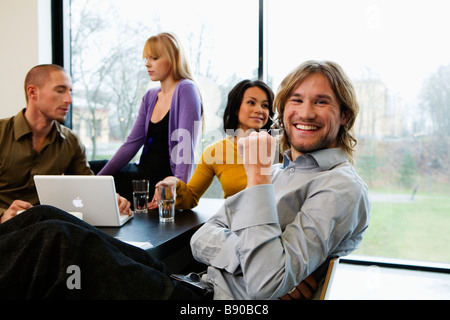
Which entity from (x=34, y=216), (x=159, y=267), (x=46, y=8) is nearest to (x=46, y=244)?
(x=34, y=216)

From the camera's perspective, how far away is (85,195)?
157 centimetres

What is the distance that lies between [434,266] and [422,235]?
0.24m

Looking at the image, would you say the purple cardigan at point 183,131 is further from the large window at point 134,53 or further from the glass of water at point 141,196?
the large window at point 134,53

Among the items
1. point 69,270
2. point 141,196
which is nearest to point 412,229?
point 141,196

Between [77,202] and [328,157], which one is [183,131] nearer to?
[77,202]

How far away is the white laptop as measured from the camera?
5.08ft

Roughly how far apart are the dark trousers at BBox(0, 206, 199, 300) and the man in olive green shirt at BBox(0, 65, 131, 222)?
1319 millimetres

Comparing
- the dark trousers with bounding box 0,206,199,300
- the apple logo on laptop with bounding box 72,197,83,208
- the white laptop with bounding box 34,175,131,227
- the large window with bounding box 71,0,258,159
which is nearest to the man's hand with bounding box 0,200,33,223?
the white laptop with bounding box 34,175,131,227

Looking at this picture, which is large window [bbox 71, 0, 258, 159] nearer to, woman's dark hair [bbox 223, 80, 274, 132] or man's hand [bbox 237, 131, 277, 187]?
woman's dark hair [bbox 223, 80, 274, 132]

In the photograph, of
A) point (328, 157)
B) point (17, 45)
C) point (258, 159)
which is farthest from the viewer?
point (17, 45)

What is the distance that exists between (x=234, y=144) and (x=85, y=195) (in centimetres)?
96

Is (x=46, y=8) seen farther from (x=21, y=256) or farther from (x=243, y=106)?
(x=21, y=256)

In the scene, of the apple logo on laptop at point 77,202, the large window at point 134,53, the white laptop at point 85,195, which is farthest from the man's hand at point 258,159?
the large window at point 134,53

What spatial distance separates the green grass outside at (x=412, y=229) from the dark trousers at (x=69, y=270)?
2568 mm
